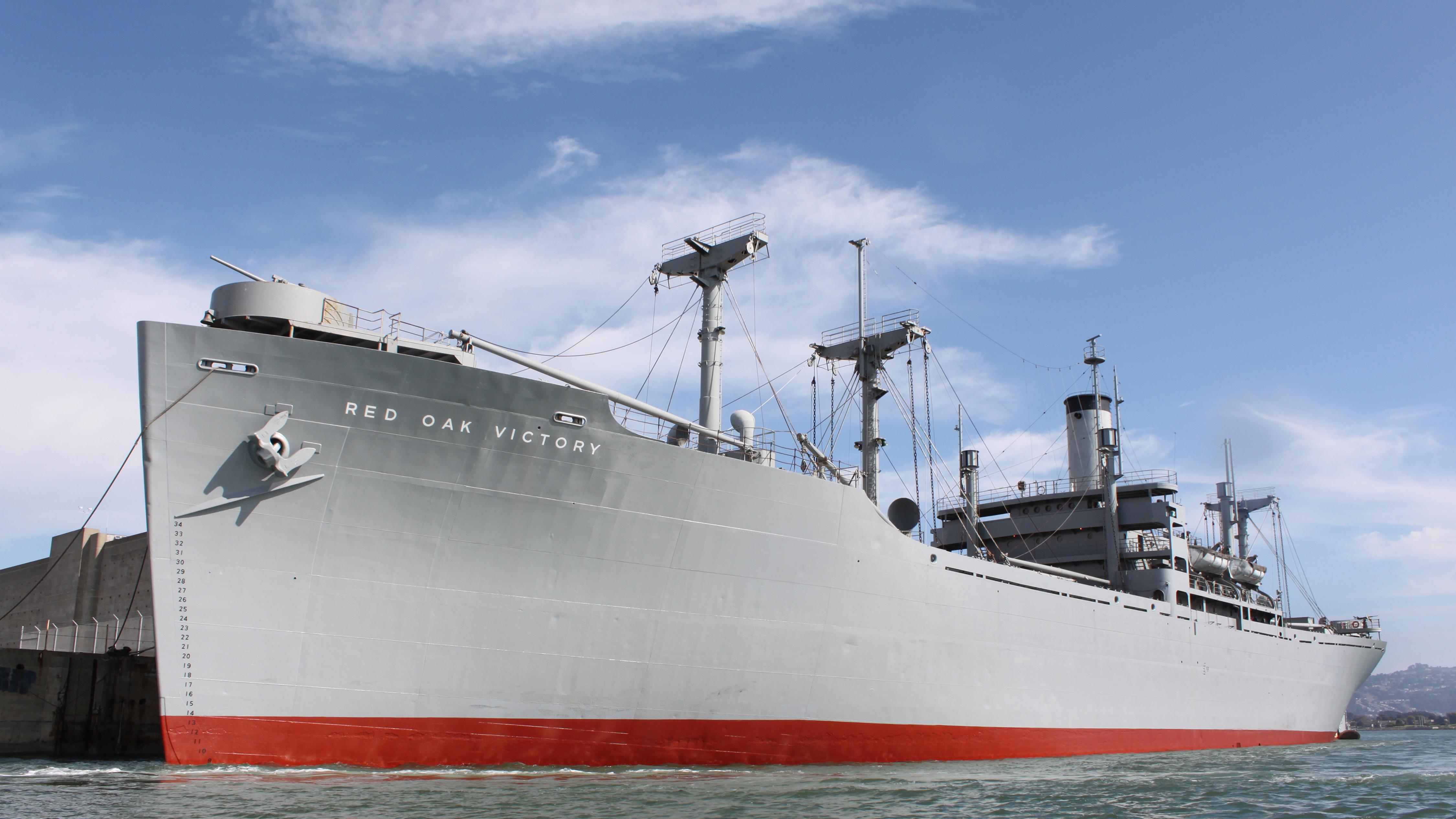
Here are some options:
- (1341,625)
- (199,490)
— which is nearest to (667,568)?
(199,490)

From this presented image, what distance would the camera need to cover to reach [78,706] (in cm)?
1789

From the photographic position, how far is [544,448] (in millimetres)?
12852

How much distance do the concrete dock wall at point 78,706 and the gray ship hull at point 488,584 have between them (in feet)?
27.0

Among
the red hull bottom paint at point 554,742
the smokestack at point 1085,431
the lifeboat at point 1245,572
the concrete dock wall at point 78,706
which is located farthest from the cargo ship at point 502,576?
the lifeboat at point 1245,572

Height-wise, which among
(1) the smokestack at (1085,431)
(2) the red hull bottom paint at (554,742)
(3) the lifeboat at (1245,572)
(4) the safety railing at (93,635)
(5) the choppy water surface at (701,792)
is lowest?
(5) the choppy water surface at (701,792)

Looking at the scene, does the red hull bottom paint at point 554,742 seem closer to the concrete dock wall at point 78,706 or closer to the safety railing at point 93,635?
the concrete dock wall at point 78,706

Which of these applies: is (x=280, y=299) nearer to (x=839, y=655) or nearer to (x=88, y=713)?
(x=839, y=655)

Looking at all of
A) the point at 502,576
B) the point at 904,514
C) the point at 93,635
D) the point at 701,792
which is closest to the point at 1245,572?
the point at 904,514

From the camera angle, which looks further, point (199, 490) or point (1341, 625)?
point (1341, 625)

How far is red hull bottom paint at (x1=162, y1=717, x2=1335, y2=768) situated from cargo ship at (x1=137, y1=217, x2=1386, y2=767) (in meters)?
0.03

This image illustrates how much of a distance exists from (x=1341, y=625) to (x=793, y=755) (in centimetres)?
2610

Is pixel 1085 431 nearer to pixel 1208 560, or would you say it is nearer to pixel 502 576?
pixel 1208 560

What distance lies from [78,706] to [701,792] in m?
14.2

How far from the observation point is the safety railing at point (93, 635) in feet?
76.4
